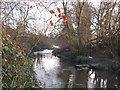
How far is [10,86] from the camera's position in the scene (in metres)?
1.38

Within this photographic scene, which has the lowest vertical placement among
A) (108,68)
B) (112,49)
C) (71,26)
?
(108,68)

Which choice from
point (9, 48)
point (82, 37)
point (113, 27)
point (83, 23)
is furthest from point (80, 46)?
point (9, 48)

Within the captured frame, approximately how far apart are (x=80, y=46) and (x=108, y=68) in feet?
10.4

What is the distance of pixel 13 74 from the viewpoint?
1486 mm

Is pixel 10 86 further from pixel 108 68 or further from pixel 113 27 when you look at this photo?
pixel 113 27

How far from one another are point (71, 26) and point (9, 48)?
19.6 ft

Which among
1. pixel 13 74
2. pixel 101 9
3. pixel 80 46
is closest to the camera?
pixel 13 74

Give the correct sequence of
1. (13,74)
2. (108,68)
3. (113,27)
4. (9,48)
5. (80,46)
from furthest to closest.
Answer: (80,46), (113,27), (108,68), (9,48), (13,74)

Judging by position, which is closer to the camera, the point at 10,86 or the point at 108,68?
the point at 10,86

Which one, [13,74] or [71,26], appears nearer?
[13,74]

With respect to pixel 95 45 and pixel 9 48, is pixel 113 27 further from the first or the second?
pixel 9 48

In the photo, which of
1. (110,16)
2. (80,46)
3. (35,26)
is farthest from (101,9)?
(35,26)

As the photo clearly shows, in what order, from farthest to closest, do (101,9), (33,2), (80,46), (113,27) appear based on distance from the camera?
(80,46), (101,9), (113,27), (33,2)

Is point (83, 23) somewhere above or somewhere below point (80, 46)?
above
